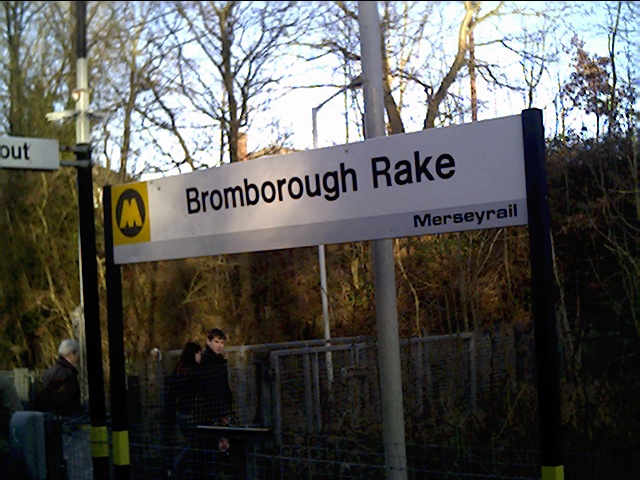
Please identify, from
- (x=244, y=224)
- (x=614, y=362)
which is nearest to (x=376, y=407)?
(x=614, y=362)

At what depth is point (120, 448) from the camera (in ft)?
21.3

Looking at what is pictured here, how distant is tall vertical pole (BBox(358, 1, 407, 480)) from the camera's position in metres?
6.65

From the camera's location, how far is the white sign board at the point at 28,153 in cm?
698

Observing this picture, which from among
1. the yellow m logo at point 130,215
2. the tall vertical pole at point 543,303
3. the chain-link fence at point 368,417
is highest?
the yellow m logo at point 130,215

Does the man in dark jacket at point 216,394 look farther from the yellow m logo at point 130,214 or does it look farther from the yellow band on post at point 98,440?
the yellow m logo at point 130,214

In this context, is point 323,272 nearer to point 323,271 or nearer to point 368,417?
point 323,271

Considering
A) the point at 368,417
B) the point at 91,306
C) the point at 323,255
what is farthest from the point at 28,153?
the point at 323,255

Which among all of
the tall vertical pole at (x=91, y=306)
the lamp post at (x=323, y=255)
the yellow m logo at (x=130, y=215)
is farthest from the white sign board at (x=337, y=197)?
the lamp post at (x=323, y=255)

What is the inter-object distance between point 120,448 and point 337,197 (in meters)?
2.42

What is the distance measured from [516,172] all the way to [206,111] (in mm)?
11782

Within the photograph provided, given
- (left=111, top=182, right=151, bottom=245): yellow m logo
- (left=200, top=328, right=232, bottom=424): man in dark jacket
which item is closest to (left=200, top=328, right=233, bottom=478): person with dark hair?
(left=200, top=328, right=232, bottom=424): man in dark jacket

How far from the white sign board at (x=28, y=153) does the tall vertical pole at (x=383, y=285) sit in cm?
235

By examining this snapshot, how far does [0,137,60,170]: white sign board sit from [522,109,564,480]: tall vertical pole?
393 cm

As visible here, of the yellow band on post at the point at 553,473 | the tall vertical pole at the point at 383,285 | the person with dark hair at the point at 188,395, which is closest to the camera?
the yellow band on post at the point at 553,473
